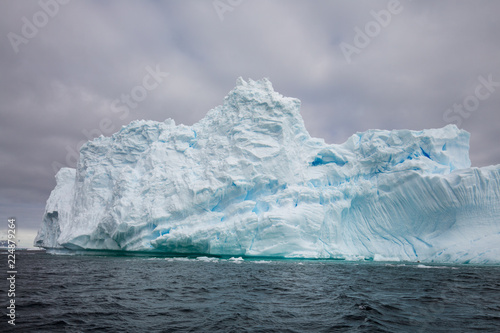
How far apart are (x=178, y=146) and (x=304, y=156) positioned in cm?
1060

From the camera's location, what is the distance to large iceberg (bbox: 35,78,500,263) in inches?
857

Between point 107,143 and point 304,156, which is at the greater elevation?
point 107,143

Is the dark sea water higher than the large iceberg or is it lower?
lower

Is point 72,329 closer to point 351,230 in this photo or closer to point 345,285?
point 345,285

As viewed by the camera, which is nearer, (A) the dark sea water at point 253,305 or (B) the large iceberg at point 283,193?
(A) the dark sea water at point 253,305

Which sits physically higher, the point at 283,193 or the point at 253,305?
the point at 283,193

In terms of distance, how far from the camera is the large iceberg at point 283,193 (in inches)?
857

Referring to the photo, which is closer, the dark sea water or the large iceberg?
the dark sea water

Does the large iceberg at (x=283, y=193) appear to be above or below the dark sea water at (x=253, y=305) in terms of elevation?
above

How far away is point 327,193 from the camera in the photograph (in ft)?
80.5

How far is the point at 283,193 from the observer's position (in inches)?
958

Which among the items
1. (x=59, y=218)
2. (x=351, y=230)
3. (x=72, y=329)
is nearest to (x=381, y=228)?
(x=351, y=230)

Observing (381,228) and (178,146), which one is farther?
(178,146)

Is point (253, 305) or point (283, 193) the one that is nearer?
point (253, 305)
